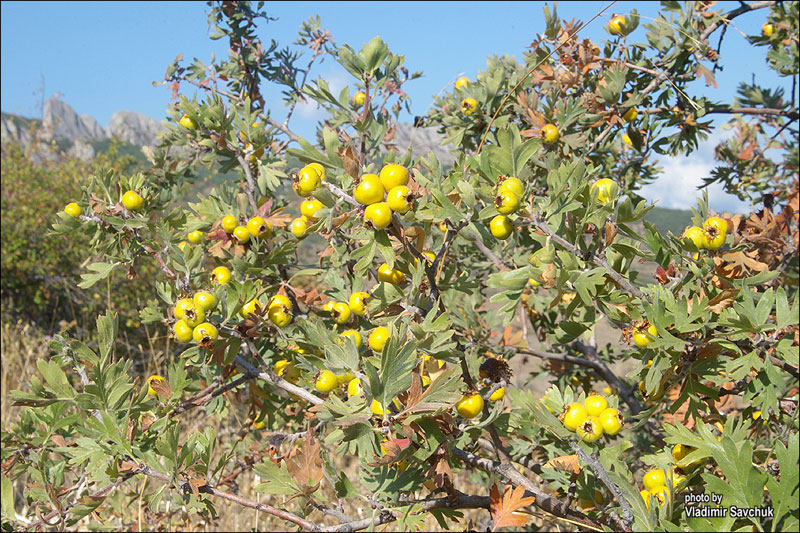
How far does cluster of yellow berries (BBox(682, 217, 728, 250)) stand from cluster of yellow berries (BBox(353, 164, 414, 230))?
764mm

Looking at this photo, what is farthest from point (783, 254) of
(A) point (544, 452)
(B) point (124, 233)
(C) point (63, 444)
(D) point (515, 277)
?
(C) point (63, 444)

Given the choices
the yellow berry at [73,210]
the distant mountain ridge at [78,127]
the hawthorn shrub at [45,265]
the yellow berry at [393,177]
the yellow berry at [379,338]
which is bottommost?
the yellow berry at [379,338]

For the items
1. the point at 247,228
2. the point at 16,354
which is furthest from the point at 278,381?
the point at 16,354

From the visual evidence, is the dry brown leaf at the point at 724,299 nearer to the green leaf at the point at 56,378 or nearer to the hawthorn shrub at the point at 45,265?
the green leaf at the point at 56,378

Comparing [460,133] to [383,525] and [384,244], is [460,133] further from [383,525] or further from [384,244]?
[383,525]

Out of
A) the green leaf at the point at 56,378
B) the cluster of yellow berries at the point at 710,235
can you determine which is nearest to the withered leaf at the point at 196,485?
the green leaf at the point at 56,378

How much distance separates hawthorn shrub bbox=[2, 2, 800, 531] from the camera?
1.15m

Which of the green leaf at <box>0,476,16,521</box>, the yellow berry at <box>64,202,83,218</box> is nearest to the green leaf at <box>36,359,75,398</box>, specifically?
the green leaf at <box>0,476,16,521</box>

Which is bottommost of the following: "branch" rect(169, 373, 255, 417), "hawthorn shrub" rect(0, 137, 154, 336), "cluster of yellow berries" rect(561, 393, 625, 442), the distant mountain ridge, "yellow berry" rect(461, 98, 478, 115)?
"cluster of yellow berries" rect(561, 393, 625, 442)

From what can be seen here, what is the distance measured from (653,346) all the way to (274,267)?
1.39 m

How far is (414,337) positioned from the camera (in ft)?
3.84

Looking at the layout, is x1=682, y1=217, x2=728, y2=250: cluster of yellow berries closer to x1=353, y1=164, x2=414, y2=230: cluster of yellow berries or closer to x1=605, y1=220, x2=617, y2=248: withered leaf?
x1=605, y1=220, x2=617, y2=248: withered leaf

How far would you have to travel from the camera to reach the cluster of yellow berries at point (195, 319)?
1470 mm

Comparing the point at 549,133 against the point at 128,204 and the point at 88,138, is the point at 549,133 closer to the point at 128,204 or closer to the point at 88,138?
the point at 128,204
